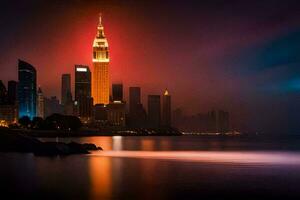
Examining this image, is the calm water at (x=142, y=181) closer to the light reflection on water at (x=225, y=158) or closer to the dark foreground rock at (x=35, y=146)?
the light reflection on water at (x=225, y=158)

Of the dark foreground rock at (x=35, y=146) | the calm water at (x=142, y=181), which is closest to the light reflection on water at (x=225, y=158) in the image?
the dark foreground rock at (x=35, y=146)

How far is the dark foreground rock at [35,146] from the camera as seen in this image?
7444 cm

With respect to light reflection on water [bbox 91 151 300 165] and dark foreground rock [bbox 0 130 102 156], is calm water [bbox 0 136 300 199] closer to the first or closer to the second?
light reflection on water [bbox 91 151 300 165]

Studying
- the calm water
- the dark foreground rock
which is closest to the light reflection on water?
the dark foreground rock

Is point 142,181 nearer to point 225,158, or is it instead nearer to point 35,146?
point 225,158

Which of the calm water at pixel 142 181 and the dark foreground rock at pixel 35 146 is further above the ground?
the dark foreground rock at pixel 35 146

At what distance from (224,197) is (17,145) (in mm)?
54861

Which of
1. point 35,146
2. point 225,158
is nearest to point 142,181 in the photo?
point 225,158

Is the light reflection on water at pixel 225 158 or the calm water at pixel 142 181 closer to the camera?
the calm water at pixel 142 181

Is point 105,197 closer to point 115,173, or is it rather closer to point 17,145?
point 115,173

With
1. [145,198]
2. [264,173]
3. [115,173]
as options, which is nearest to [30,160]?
[115,173]

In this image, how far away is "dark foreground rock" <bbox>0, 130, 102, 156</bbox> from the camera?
74.4 meters

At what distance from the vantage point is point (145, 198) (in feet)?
111

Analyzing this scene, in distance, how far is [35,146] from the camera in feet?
261
